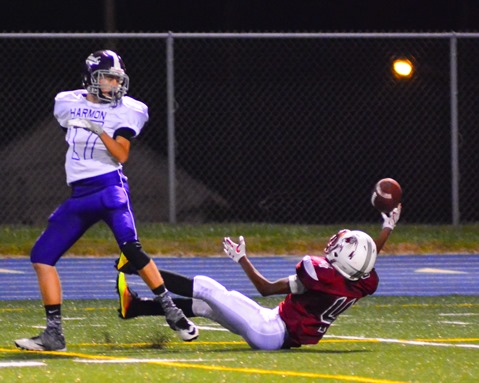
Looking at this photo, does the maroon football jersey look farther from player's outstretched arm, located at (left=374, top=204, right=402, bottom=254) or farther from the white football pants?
player's outstretched arm, located at (left=374, top=204, right=402, bottom=254)

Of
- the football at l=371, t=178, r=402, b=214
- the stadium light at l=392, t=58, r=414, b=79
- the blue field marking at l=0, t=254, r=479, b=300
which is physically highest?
the football at l=371, t=178, r=402, b=214

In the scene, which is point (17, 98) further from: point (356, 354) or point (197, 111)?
point (356, 354)

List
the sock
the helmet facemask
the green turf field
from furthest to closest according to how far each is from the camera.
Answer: the helmet facemask < the sock < the green turf field

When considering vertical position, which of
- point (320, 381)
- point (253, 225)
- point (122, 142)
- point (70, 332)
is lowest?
point (253, 225)

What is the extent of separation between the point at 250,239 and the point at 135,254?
7.27 metres

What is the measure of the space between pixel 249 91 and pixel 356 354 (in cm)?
926

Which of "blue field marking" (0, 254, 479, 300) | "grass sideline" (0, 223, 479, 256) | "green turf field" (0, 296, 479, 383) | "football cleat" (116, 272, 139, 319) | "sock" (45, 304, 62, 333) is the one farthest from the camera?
"grass sideline" (0, 223, 479, 256)

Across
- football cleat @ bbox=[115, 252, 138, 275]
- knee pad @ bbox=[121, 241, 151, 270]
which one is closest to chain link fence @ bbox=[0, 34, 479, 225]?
football cleat @ bbox=[115, 252, 138, 275]

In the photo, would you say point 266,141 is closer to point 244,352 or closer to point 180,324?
point 180,324

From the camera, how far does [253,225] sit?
16.2 meters

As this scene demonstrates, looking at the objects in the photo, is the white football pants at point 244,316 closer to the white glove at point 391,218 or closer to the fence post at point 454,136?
the white glove at point 391,218

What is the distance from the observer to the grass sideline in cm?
1545

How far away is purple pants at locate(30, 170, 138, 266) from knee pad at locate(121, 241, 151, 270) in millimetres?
32

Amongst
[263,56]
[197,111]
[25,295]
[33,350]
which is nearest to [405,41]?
[263,56]
